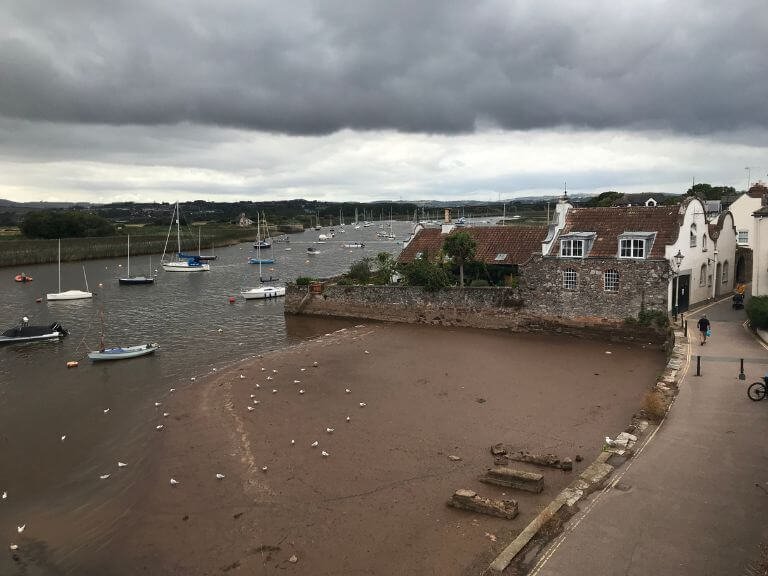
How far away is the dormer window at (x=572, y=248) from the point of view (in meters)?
32.1

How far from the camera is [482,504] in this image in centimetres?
1370

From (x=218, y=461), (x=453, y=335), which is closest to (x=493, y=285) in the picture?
(x=453, y=335)

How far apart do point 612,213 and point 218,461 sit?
2521 centimetres

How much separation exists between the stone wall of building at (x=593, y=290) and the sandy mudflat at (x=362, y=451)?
7.62 ft

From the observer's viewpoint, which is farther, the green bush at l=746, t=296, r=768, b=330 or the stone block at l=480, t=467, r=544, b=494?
the green bush at l=746, t=296, r=768, b=330

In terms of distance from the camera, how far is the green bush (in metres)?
25.4

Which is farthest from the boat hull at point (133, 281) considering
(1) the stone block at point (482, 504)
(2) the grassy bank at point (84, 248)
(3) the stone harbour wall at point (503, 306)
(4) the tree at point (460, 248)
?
(1) the stone block at point (482, 504)

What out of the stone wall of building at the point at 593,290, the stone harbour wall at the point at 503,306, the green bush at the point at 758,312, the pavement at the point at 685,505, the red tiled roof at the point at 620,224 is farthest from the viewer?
the stone harbour wall at the point at 503,306

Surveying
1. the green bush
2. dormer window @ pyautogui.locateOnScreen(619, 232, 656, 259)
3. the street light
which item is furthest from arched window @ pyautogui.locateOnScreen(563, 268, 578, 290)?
the green bush

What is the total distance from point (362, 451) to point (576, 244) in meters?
19.5

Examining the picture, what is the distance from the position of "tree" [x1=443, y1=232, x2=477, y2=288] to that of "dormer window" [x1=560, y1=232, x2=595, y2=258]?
19.2ft

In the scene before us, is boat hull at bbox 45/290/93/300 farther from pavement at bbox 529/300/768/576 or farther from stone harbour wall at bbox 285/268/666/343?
pavement at bbox 529/300/768/576

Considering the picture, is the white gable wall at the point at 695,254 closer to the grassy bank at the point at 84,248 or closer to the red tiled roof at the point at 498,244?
the red tiled roof at the point at 498,244

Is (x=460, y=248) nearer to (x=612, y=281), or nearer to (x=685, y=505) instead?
(x=612, y=281)
